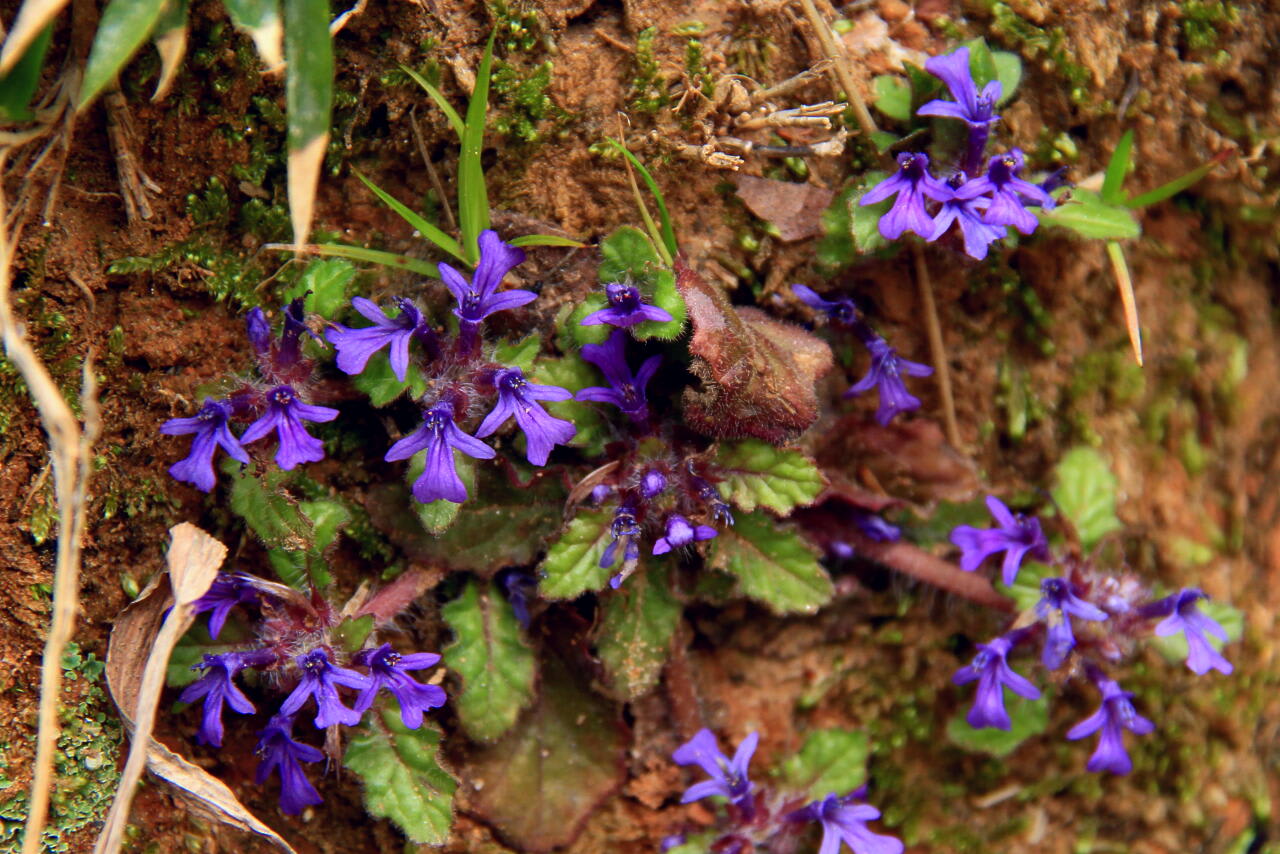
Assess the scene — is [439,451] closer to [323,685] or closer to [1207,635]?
[323,685]

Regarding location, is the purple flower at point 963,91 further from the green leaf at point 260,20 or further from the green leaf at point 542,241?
the green leaf at point 260,20

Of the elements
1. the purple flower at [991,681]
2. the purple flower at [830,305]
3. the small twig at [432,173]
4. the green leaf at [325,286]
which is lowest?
the purple flower at [991,681]

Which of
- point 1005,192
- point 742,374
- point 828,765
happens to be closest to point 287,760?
point 742,374

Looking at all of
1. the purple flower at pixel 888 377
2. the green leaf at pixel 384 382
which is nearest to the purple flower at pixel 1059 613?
the purple flower at pixel 888 377

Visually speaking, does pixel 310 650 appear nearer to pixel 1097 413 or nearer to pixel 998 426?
pixel 998 426

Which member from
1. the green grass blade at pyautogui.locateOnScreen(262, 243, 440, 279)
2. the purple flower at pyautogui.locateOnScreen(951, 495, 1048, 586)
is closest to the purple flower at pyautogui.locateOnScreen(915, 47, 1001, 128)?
the purple flower at pyautogui.locateOnScreen(951, 495, 1048, 586)

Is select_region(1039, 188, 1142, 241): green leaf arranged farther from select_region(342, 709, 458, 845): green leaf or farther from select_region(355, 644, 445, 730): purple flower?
select_region(342, 709, 458, 845): green leaf
